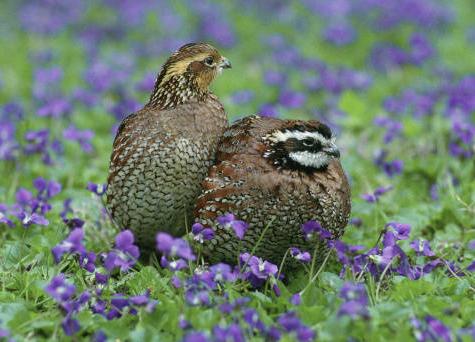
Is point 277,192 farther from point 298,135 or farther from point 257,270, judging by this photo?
point 257,270

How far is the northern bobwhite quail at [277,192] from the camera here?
5883mm

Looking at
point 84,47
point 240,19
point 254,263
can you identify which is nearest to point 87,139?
point 254,263

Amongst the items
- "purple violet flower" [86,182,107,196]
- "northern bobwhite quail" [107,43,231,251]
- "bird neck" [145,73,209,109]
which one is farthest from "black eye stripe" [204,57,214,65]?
"purple violet flower" [86,182,107,196]

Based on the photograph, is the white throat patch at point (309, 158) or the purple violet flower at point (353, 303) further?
the white throat patch at point (309, 158)

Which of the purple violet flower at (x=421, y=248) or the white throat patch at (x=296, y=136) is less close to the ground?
the white throat patch at (x=296, y=136)

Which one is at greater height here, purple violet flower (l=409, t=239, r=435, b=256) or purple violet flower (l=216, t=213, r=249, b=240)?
purple violet flower (l=216, t=213, r=249, b=240)

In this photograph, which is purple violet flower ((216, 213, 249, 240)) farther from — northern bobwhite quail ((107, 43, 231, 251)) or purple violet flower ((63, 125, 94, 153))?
purple violet flower ((63, 125, 94, 153))

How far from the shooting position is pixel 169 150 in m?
6.35

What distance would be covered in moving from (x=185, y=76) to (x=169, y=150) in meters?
0.66

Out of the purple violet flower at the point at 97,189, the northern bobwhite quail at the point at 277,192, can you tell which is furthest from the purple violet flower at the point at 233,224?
the purple violet flower at the point at 97,189

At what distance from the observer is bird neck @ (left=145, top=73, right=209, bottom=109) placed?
21.9ft

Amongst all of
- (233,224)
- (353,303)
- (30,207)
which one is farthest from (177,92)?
(353,303)

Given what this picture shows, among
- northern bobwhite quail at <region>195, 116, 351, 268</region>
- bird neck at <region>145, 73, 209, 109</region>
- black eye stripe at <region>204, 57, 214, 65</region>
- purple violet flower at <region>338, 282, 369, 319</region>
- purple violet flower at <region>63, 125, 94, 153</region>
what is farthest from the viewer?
purple violet flower at <region>63, 125, 94, 153</region>

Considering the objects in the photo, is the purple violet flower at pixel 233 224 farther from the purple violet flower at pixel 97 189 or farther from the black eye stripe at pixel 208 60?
the black eye stripe at pixel 208 60
